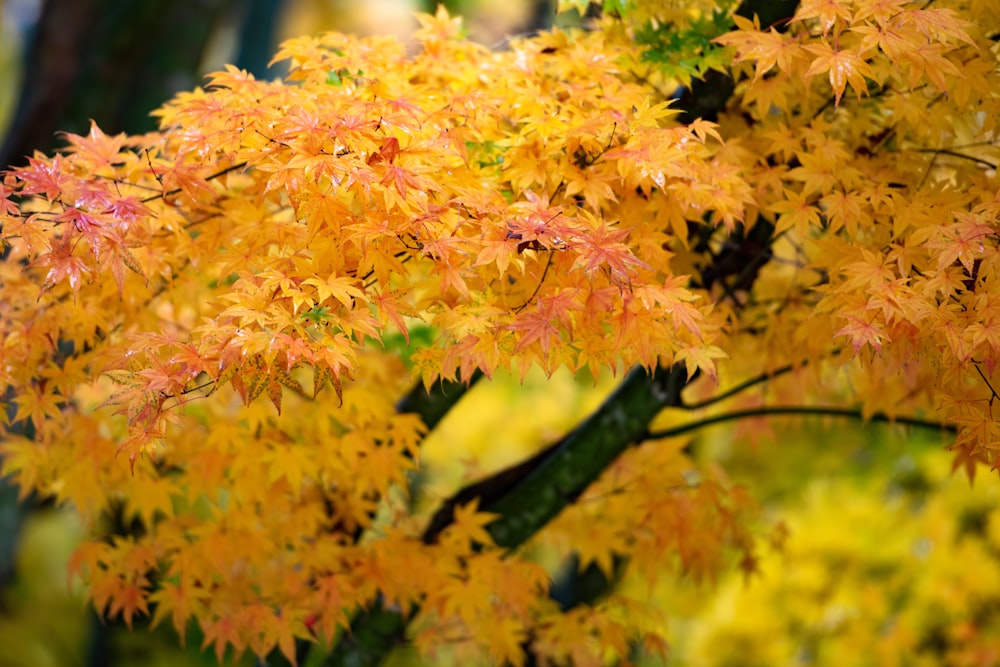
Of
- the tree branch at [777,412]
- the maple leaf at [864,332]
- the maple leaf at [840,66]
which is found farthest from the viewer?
the tree branch at [777,412]

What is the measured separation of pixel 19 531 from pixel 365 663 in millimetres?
3288

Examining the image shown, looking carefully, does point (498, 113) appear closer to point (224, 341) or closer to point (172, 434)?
point (224, 341)

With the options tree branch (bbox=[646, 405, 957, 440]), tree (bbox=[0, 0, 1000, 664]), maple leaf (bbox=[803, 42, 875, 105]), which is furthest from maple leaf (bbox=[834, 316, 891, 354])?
tree branch (bbox=[646, 405, 957, 440])

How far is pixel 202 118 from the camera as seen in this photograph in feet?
6.88

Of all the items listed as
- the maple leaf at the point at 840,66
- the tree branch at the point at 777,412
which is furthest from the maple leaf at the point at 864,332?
the tree branch at the point at 777,412

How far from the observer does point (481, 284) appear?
2006mm

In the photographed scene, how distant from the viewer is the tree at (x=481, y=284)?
1.86 m

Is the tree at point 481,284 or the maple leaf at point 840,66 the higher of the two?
the maple leaf at point 840,66

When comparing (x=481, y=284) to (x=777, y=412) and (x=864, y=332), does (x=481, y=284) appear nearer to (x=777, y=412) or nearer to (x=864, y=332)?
(x=864, y=332)

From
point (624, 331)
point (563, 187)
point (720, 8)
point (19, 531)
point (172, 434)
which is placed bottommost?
point (19, 531)

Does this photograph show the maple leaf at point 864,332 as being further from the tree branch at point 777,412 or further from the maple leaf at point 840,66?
the tree branch at point 777,412

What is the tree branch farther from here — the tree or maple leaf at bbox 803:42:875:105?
maple leaf at bbox 803:42:875:105

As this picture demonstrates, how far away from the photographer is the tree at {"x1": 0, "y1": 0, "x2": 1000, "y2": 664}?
6.10 feet

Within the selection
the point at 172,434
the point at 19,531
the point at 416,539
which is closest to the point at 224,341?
the point at 172,434
